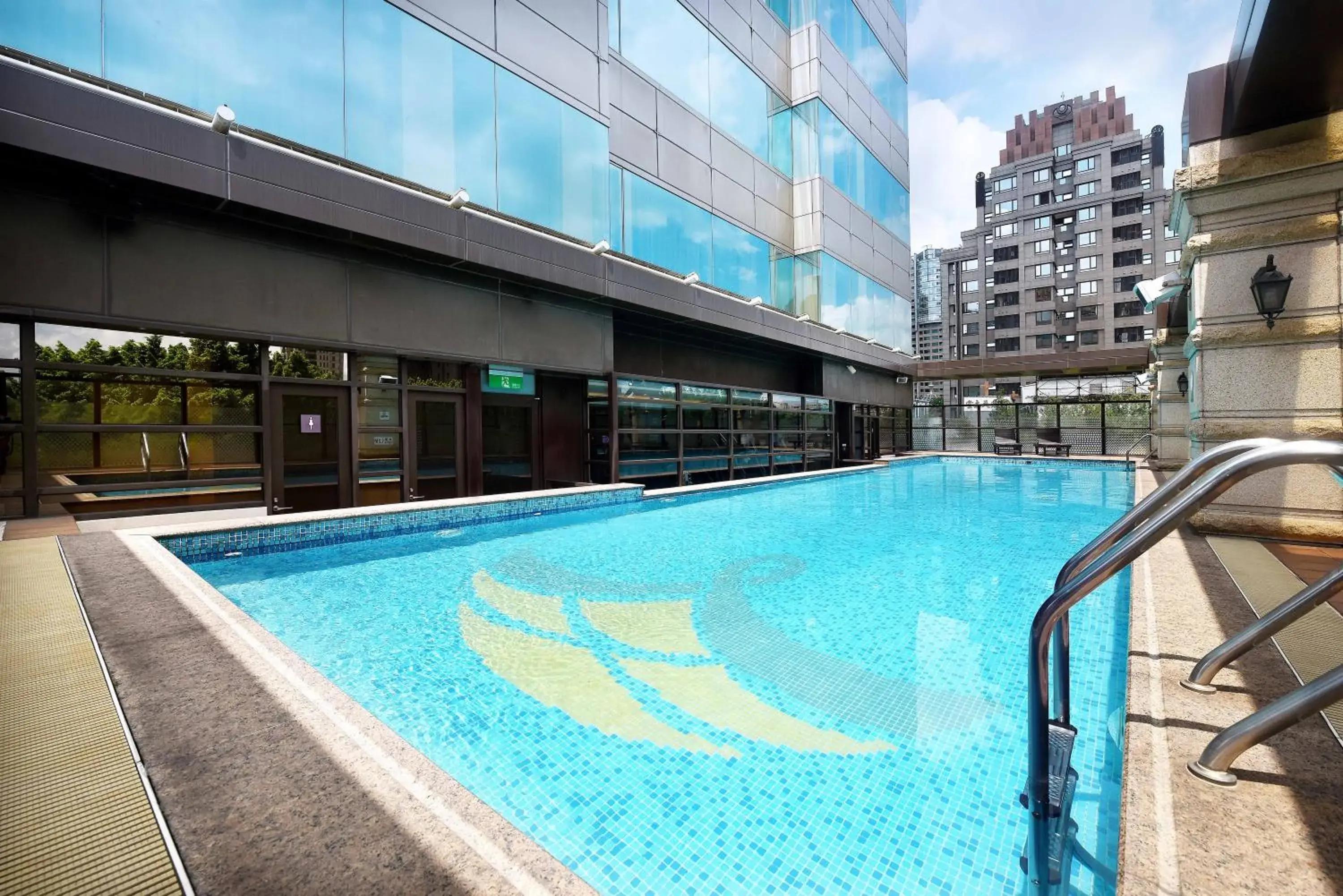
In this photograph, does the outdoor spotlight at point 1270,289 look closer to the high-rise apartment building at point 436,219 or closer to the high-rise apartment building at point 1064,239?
the high-rise apartment building at point 436,219

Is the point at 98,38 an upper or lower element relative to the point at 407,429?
upper

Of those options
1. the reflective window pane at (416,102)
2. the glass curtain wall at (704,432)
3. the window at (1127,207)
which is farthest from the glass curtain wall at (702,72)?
the window at (1127,207)

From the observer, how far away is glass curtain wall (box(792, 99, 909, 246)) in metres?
18.8

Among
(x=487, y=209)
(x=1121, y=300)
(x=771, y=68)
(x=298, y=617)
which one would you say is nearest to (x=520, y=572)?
(x=298, y=617)

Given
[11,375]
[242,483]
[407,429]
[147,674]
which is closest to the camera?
[147,674]

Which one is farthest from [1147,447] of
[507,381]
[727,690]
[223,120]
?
[223,120]

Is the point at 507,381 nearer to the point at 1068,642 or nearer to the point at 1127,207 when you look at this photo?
the point at 1068,642

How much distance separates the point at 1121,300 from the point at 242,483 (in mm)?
63318

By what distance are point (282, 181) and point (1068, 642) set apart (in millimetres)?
9254

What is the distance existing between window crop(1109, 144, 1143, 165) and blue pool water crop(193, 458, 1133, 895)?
6321 centimetres

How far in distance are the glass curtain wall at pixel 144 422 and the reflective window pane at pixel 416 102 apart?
383 cm

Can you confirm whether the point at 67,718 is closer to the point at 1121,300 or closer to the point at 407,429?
the point at 407,429

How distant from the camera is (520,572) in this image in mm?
6414

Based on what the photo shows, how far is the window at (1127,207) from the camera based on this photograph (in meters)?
50.5
